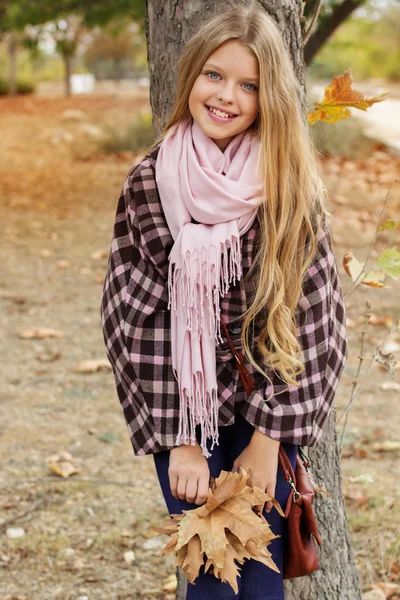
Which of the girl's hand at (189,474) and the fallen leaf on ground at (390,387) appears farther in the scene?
the fallen leaf on ground at (390,387)

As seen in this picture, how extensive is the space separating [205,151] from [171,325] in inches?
17.9

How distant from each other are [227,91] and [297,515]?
3.64 ft

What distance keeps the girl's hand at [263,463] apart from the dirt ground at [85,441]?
27.1 inches

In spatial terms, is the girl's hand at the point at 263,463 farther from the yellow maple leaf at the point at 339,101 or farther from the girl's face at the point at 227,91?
the yellow maple leaf at the point at 339,101

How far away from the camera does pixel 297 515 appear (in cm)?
193

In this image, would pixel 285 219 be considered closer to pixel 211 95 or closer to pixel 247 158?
pixel 247 158

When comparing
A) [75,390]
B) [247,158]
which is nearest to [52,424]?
[75,390]

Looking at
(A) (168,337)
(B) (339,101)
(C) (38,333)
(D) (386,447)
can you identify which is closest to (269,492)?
(A) (168,337)

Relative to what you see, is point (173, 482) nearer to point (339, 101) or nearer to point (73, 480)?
point (339, 101)

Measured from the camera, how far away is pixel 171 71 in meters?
2.14

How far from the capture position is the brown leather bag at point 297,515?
6.27ft

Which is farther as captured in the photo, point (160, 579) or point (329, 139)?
point (329, 139)

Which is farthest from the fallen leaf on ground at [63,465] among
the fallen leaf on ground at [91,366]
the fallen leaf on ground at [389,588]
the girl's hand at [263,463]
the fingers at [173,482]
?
the girl's hand at [263,463]

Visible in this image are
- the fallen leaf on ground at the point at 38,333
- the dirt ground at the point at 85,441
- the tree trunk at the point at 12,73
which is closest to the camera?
the dirt ground at the point at 85,441
